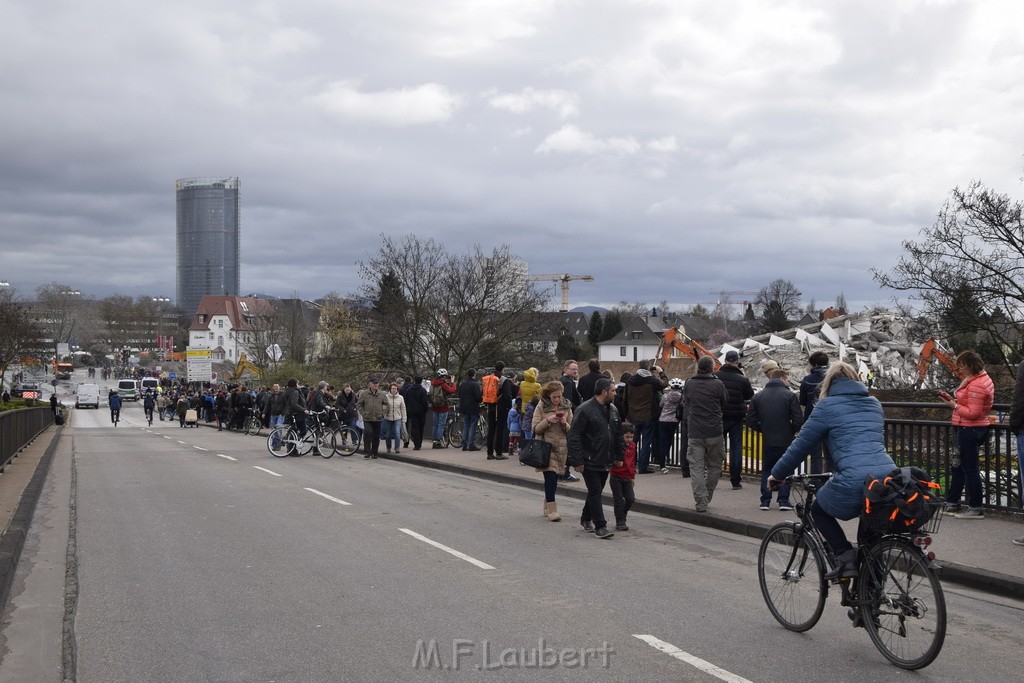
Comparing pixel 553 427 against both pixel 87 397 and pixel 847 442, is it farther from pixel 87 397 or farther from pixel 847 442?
pixel 87 397

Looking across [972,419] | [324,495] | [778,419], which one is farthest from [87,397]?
[972,419]

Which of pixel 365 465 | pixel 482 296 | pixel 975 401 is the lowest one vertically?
pixel 365 465

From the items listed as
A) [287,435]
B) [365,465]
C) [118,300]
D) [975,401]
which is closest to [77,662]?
[975,401]

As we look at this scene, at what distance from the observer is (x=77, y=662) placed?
6.30 meters

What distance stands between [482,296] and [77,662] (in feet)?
143

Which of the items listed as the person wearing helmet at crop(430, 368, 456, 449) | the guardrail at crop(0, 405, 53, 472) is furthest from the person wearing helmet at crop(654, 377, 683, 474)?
the guardrail at crop(0, 405, 53, 472)

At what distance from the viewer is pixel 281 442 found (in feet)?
78.0

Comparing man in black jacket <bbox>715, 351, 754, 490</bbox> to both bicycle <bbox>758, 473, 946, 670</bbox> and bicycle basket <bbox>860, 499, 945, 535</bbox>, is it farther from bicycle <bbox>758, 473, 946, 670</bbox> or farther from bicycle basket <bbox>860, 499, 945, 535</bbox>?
bicycle basket <bbox>860, 499, 945, 535</bbox>

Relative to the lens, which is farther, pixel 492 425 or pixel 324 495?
pixel 492 425

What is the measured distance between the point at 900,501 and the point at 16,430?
21.2 metres

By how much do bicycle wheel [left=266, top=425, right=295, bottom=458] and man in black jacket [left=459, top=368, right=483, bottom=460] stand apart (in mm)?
4106

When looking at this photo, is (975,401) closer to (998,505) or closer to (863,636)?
(998,505)

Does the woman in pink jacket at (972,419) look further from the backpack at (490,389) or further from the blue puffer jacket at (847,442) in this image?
the backpack at (490,389)

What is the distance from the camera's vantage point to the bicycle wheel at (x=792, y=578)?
674 cm
